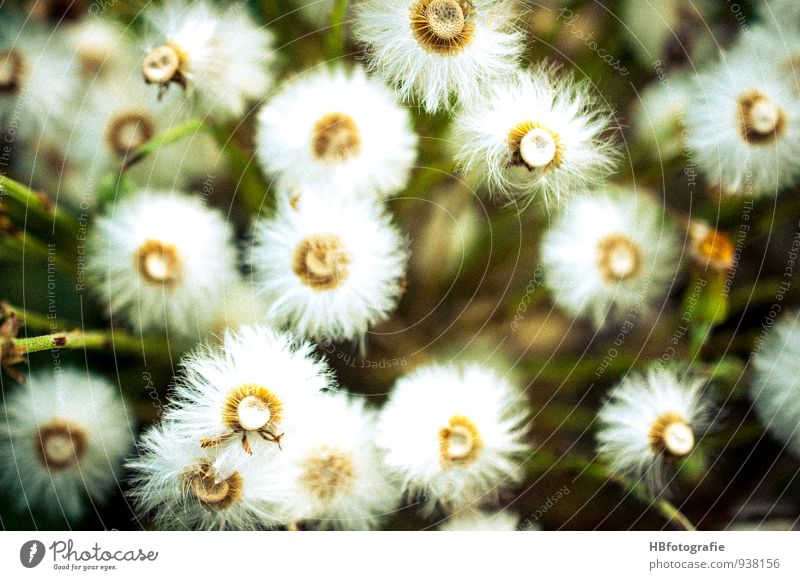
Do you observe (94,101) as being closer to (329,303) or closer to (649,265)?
(329,303)

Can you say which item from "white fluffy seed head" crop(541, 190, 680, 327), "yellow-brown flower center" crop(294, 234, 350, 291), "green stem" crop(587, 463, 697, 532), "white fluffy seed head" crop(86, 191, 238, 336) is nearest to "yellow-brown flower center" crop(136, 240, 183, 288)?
"white fluffy seed head" crop(86, 191, 238, 336)

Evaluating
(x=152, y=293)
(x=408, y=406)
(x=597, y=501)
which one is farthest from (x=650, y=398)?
(x=152, y=293)

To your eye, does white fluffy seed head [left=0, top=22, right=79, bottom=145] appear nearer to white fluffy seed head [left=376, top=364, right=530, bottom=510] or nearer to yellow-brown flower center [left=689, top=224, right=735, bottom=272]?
white fluffy seed head [left=376, top=364, right=530, bottom=510]

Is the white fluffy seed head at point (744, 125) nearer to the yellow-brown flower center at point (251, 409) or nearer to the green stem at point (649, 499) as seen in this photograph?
the green stem at point (649, 499)

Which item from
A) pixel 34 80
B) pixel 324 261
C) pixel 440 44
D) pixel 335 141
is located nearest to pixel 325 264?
pixel 324 261

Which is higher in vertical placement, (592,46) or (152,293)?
(592,46)

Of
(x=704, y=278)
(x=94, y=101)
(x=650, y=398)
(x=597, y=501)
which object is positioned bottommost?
(x=597, y=501)
